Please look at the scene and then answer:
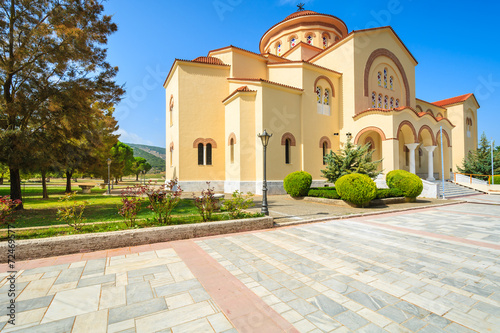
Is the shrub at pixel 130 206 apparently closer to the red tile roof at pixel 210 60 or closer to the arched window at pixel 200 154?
the arched window at pixel 200 154

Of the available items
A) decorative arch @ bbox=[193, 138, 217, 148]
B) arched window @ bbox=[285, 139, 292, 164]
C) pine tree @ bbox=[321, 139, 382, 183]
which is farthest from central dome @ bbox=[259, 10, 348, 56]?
pine tree @ bbox=[321, 139, 382, 183]

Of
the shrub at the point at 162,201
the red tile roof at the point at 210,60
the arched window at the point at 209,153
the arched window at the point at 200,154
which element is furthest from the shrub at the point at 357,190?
the red tile roof at the point at 210,60

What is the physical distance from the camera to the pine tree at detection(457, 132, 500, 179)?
2497cm

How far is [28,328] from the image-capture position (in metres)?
2.52

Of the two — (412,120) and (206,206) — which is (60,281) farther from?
(412,120)

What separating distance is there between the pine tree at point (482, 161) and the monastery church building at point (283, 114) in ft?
15.9

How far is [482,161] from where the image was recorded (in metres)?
25.5

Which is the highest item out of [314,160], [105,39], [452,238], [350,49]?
[350,49]

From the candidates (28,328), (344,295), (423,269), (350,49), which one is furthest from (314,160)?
(28,328)

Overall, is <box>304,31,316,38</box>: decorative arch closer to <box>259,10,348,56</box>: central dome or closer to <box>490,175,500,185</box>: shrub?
<box>259,10,348,56</box>: central dome

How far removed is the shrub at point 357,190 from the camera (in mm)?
11195

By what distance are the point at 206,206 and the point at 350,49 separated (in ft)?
67.1

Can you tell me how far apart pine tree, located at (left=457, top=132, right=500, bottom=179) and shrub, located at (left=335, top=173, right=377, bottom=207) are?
2319cm

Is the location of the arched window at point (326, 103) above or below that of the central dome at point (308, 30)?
below
